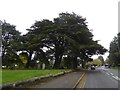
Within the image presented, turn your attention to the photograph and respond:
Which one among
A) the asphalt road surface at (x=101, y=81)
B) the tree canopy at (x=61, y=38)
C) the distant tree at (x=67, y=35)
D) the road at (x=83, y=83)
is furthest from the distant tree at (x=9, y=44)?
the road at (x=83, y=83)

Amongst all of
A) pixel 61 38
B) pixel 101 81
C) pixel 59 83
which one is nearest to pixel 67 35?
pixel 61 38

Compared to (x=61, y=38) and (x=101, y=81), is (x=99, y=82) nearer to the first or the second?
(x=101, y=81)

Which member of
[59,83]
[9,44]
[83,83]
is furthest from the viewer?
[9,44]

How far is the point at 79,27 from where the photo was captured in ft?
205

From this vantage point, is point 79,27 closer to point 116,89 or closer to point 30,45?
point 30,45

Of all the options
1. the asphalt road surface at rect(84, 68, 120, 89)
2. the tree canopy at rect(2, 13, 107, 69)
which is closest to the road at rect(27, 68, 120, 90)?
the asphalt road surface at rect(84, 68, 120, 89)

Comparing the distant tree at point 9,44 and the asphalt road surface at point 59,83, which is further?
the distant tree at point 9,44

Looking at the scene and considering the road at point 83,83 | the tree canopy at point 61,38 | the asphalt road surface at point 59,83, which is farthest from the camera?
the tree canopy at point 61,38

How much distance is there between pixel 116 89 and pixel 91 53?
44.3 meters

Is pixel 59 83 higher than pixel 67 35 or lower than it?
lower

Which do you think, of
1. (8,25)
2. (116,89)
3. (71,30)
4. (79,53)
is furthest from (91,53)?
(116,89)

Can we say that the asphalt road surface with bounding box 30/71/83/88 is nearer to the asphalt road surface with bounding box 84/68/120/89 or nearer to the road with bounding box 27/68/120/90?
the road with bounding box 27/68/120/90

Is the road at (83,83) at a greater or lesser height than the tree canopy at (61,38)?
lesser

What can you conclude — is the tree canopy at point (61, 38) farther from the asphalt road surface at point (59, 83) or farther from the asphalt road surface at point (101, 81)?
the asphalt road surface at point (59, 83)
